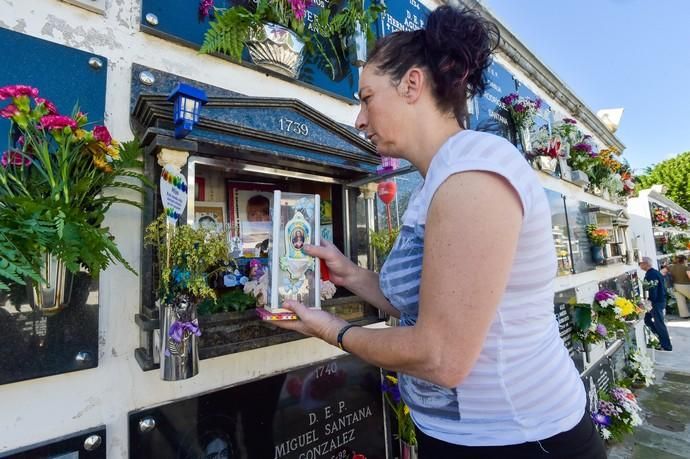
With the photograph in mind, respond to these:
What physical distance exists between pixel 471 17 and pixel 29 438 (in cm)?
208

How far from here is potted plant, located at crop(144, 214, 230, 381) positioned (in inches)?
45.9

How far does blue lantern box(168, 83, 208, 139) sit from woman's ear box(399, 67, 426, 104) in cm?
78

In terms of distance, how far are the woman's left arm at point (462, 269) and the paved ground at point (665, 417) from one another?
4.90 m

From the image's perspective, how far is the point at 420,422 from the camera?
3.22 ft

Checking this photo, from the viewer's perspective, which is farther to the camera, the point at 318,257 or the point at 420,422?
the point at 318,257

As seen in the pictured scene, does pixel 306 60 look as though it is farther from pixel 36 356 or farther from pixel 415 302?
pixel 36 356

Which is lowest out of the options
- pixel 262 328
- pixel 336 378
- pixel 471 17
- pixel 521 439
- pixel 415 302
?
pixel 336 378

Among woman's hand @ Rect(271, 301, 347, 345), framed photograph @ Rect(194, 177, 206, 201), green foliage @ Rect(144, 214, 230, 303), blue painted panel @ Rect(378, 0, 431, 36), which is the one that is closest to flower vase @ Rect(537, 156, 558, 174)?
blue painted panel @ Rect(378, 0, 431, 36)

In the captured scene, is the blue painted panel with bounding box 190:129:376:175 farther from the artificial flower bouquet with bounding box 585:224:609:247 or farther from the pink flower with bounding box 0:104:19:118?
the artificial flower bouquet with bounding box 585:224:609:247

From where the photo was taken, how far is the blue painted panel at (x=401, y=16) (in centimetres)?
290

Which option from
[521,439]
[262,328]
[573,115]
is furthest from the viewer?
[573,115]

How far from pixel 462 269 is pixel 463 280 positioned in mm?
24

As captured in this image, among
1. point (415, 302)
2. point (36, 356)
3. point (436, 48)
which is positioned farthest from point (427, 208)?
point (36, 356)

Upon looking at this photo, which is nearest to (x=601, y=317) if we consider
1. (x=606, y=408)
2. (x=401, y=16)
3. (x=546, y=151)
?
(x=606, y=408)
